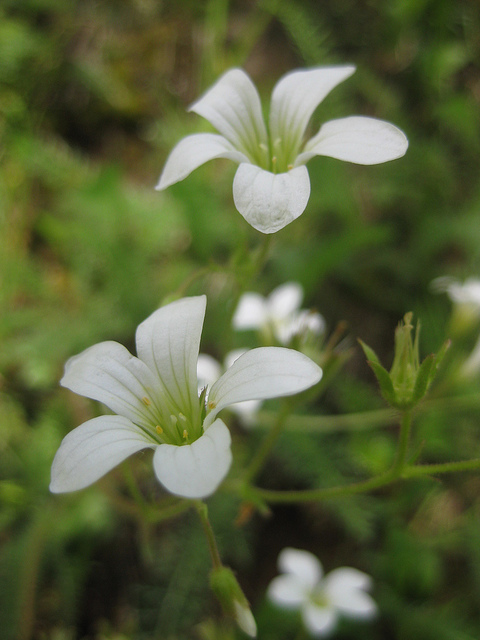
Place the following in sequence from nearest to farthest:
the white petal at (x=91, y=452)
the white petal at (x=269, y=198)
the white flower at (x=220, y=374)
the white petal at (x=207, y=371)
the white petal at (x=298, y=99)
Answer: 1. the white petal at (x=91, y=452)
2. the white petal at (x=269, y=198)
3. the white petal at (x=298, y=99)
4. the white flower at (x=220, y=374)
5. the white petal at (x=207, y=371)

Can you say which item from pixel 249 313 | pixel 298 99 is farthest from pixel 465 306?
pixel 298 99

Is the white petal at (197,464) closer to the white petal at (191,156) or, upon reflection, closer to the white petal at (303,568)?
the white petal at (191,156)

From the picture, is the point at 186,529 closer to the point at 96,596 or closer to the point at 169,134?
the point at 96,596

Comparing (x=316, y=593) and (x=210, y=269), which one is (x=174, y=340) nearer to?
(x=210, y=269)

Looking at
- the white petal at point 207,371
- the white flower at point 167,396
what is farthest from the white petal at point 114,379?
the white petal at point 207,371

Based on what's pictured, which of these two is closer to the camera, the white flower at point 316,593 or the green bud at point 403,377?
the green bud at point 403,377

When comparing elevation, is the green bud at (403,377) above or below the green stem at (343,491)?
above
